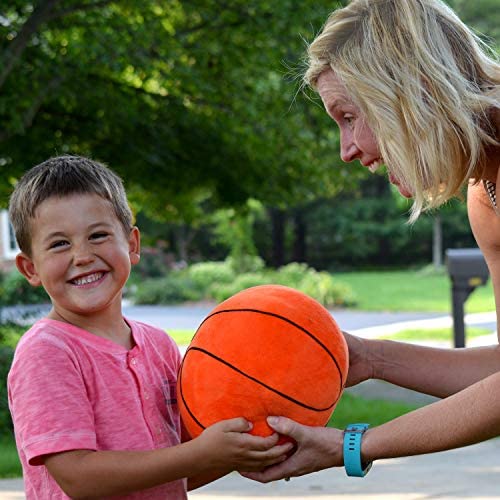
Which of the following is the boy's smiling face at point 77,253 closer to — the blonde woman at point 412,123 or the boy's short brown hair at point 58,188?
the boy's short brown hair at point 58,188

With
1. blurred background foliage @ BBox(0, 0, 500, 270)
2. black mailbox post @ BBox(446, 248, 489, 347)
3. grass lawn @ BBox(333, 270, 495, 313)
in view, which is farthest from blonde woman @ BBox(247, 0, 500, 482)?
grass lawn @ BBox(333, 270, 495, 313)

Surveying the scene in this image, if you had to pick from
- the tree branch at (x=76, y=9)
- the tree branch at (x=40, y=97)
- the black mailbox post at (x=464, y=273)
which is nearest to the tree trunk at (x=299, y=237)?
the black mailbox post at (x=464, y=273)

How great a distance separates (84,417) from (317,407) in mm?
624

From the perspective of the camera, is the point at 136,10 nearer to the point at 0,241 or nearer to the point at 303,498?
the point at 303,498

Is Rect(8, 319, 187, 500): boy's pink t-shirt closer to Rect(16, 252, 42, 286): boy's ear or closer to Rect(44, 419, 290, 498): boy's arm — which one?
Rect(44, 419, 290, 498): boy's arm

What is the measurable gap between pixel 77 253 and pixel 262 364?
544 mm

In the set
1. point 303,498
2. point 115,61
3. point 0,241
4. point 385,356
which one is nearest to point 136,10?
point 115,61

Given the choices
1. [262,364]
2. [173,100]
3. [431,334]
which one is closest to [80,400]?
[262,364]

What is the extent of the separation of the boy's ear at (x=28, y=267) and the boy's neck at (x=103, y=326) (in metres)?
0.11

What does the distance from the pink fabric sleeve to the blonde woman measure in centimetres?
49

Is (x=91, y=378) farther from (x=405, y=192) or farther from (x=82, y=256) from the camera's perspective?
(x=405, y=192)

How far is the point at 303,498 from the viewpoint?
5.86 metres

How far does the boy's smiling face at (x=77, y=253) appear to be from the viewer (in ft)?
8.59

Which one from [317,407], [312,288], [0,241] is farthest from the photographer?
[0,241]
